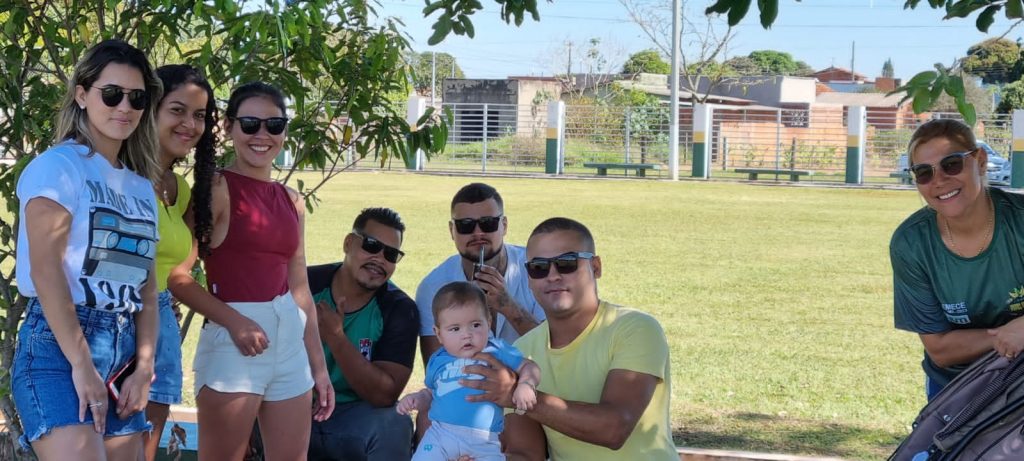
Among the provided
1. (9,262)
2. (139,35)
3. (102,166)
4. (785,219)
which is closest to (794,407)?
(139,35)

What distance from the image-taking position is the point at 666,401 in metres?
3.42

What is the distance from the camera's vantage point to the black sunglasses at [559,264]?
3432 millimetres

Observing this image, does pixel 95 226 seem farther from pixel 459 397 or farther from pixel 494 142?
→ pixel 494 142

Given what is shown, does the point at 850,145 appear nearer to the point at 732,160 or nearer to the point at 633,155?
the point at 732,160

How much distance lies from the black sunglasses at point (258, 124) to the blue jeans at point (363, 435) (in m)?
1.27

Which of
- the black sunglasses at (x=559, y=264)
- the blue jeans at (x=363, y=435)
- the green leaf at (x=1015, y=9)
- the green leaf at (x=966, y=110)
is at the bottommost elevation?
the blue jeans at (x=363, y=435)

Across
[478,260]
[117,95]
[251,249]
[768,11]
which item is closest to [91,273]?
[117,95]

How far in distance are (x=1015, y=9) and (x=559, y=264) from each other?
149 centimetres

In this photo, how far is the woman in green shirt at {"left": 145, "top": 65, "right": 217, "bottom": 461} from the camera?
3.44 m

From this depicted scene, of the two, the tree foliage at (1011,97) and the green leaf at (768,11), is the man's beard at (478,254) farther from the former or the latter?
the tree foliage at (1011,97)

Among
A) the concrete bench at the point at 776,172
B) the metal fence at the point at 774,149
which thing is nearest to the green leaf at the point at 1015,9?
the concrete bench at the point at 776,172

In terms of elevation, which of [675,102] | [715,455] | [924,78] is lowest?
[715,455]

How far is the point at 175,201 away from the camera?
3539 millimetres

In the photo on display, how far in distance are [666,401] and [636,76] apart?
5307 cm
